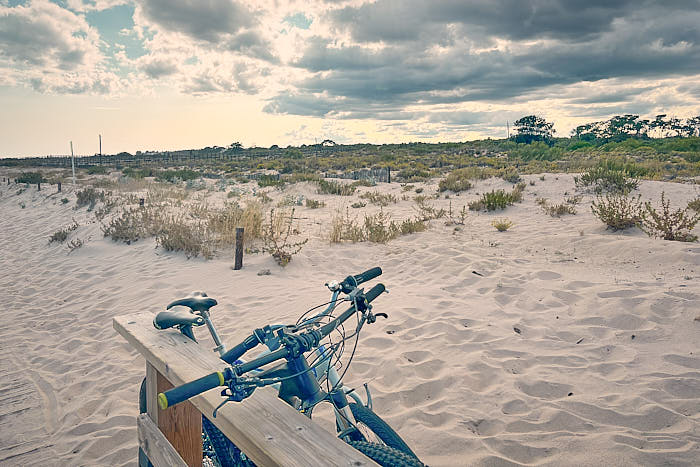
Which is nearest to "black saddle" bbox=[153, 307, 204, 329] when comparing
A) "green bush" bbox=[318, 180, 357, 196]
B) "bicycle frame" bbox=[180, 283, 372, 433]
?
"bicycle frame" bbox=[180, 283, 372, 433]

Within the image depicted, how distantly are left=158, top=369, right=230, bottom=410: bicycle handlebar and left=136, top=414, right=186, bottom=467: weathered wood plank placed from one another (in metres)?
0.92

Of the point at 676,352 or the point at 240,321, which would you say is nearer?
the point at 676,352

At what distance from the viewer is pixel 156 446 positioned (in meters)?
2.18

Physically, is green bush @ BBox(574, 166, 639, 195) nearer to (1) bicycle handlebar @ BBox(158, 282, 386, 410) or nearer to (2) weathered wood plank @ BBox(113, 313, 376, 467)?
(1) bicycle handlebar @ BBox(158, 282, 386, 410)

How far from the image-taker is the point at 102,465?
330cm

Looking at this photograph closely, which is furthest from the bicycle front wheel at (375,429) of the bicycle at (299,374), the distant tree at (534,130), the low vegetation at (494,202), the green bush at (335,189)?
the distant tree at (534,130)

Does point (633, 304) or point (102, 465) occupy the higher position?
point (633, 304)

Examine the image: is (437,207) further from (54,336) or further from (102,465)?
(102,465)

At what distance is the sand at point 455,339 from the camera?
10.9 ft

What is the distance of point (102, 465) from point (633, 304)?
5.37 m

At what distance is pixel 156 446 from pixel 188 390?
1125 millimetres

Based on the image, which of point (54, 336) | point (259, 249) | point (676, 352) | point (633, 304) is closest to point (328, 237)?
A: point (259, 249)

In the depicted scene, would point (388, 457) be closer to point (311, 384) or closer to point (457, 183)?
point (311, 384)

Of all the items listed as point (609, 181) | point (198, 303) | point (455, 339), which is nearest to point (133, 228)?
point (455, 339)
